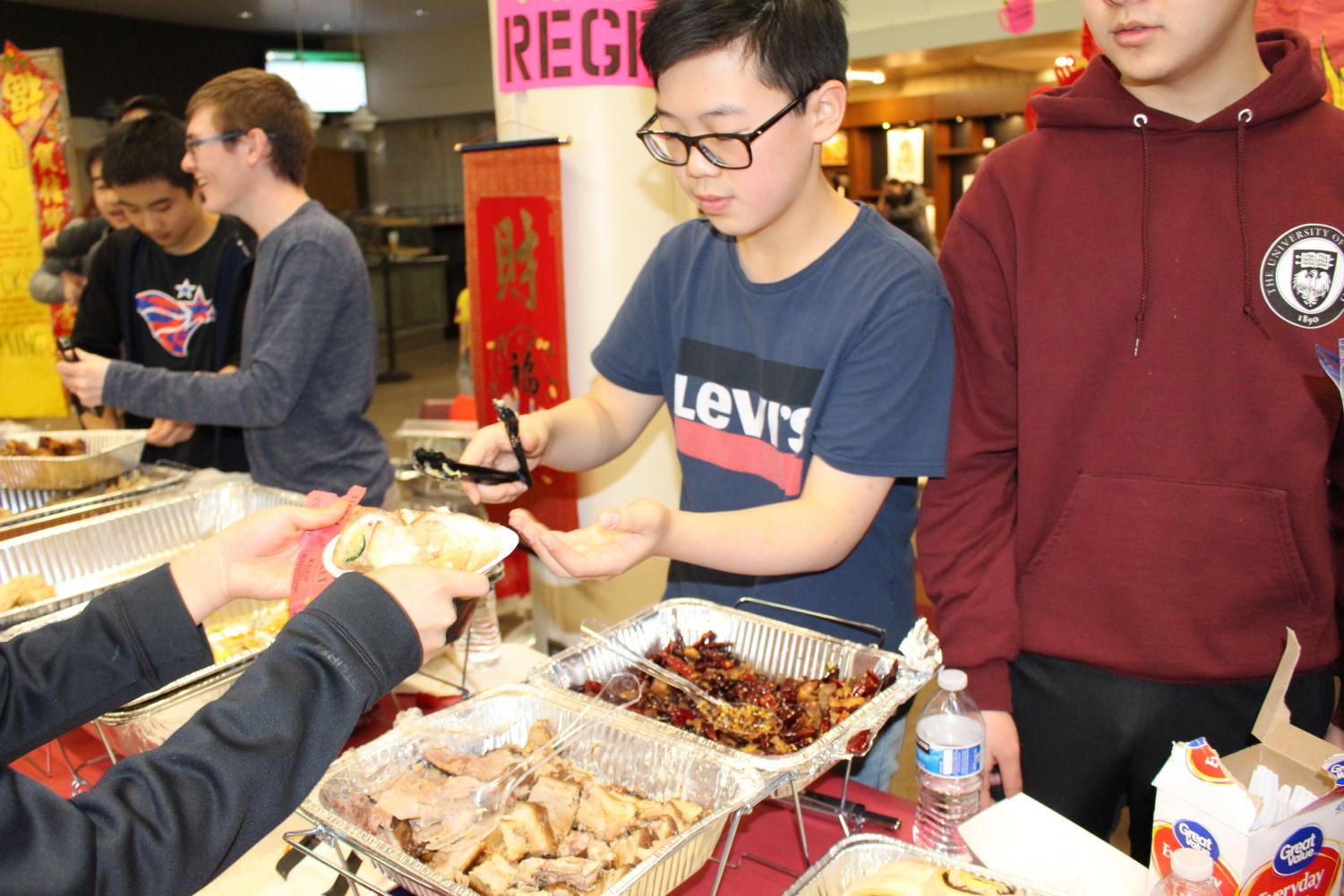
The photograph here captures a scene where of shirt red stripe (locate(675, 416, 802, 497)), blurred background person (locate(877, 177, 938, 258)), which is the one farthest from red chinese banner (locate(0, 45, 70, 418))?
blurred background person (locate(877, 177, 938, 258))

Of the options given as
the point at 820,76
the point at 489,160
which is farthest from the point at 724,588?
the point at 489,160

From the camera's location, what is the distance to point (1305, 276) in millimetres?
1412

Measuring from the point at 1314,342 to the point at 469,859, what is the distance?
4.24 ft

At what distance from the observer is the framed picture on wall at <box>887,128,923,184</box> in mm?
9258

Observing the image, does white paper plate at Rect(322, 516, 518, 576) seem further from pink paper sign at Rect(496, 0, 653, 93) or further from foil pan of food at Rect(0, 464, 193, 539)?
pink paper sign at Rect(496, 0, 653, 93)

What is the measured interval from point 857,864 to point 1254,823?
42 cm

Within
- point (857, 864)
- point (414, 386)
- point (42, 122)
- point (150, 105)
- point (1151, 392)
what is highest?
point (42, 122)

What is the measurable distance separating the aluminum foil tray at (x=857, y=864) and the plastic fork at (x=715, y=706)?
0.24 meters

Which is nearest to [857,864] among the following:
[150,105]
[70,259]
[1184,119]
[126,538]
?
[1184,119]

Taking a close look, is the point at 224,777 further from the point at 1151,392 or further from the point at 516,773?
the point at 1151,392

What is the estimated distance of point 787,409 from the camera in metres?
1.67

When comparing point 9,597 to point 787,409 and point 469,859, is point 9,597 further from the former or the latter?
point 787,409

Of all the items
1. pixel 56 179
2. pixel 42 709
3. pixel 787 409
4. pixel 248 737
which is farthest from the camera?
pixel 56 179

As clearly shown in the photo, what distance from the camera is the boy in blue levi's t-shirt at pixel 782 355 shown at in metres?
1.53
